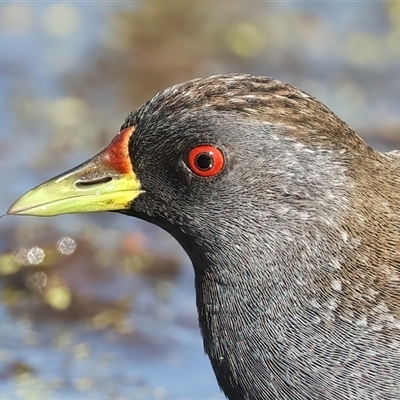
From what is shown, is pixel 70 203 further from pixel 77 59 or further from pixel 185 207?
pixel 77 59

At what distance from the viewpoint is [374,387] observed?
7.20 metres

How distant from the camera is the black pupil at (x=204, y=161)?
733cm

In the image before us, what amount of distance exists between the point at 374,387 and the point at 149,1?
35.2ft

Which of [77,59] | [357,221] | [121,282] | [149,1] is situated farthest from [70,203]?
[149,1]

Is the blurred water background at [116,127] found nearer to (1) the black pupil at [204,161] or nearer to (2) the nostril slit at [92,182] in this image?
(2) the nostril slit at [92,182]

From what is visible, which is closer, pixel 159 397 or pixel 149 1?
pixel 159 397

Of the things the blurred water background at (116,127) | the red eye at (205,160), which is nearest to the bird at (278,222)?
the red eye at (205,160)

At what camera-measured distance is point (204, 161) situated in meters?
7.35

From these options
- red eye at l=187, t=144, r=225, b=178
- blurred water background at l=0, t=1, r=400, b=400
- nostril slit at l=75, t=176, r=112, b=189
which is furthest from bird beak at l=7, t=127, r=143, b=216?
blurred water background at l=0, t=1, r=400, b=400

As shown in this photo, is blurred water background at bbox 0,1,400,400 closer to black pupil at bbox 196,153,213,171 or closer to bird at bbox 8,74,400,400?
bird at bbox 8,74,400,400

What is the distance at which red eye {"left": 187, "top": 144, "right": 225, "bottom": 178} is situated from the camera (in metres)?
7.32

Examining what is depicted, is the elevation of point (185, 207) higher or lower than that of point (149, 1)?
lower

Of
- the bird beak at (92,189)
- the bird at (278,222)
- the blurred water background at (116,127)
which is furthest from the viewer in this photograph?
the blurred water background at (116,127)

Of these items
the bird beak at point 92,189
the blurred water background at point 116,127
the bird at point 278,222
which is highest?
the blurred water background at point 116,127
